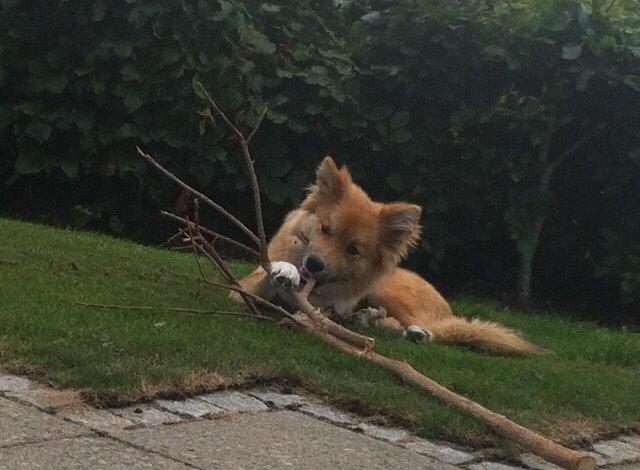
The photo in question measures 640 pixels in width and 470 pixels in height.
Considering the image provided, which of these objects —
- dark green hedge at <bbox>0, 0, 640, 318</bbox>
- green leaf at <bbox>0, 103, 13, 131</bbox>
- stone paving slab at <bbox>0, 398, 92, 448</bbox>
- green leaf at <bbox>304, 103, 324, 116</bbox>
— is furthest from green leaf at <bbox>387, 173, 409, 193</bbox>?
stone paving slab at <bbox>0, 398, 92, 448</bbox>

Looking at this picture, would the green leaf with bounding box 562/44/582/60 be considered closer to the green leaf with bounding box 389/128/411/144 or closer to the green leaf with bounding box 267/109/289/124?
the green leaf with bounding box 389/128/411/144

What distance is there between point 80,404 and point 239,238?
578 cm

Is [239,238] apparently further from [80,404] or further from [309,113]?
[80,404]

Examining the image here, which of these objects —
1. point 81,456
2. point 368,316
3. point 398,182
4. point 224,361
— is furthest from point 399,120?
point 81,456

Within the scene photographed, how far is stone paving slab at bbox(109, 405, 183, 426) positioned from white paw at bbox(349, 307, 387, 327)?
8.61ft

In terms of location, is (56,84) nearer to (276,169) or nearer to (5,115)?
(5,115)

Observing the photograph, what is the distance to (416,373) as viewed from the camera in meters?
5.26

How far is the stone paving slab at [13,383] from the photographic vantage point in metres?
4.41

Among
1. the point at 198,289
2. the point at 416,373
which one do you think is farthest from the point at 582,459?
the point at 198,289

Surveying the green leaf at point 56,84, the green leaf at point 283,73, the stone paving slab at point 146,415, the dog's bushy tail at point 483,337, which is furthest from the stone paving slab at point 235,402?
the green leaf at point 283,73

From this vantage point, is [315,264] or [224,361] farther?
[315,264]

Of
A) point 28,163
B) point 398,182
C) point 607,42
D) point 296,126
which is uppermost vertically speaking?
point 607,42

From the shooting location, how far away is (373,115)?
9.77 metres

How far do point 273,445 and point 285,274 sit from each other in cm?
212
